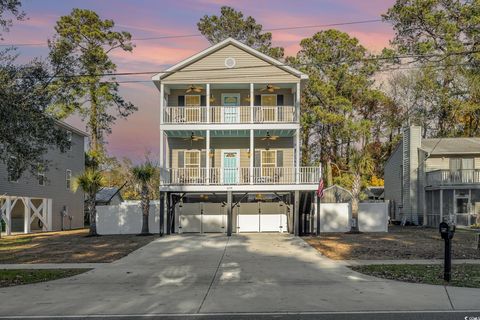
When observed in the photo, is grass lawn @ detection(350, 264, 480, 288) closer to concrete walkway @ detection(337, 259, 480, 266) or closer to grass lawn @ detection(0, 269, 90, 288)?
concrete walkway @ detection(337, 259, 480, 266)

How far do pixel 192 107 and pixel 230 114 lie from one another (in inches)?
84.2

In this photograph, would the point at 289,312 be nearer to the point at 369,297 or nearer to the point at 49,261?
the point at 369,297

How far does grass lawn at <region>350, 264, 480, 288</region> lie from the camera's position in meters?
12.2

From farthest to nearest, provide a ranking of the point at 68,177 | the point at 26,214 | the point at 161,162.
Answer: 1. the point at 68,177
2. the point at 26,214
3. the point at 161,162

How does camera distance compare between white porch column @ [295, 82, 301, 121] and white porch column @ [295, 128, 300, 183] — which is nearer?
white porch column @ [295, 128, 300, 183]

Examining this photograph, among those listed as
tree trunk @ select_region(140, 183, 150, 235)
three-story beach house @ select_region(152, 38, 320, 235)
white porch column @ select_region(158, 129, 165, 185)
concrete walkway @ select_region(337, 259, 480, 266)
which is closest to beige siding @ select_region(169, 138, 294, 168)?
three-story beach house @ select_region(152, 38, 320, 235)

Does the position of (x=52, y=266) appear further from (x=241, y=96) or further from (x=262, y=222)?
(x=241, y=96)

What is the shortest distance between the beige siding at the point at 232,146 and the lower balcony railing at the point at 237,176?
147cm

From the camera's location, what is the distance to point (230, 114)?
97.1 ft

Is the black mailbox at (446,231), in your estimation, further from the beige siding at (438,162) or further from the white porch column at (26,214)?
the white porch column at (26,214)

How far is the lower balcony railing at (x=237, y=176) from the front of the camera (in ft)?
90.9

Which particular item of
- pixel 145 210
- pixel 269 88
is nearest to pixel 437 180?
pixel 269 88

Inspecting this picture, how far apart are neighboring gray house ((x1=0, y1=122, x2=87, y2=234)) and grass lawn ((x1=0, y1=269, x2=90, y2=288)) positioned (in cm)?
1637

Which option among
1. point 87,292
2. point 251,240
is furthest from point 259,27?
point 87,292
